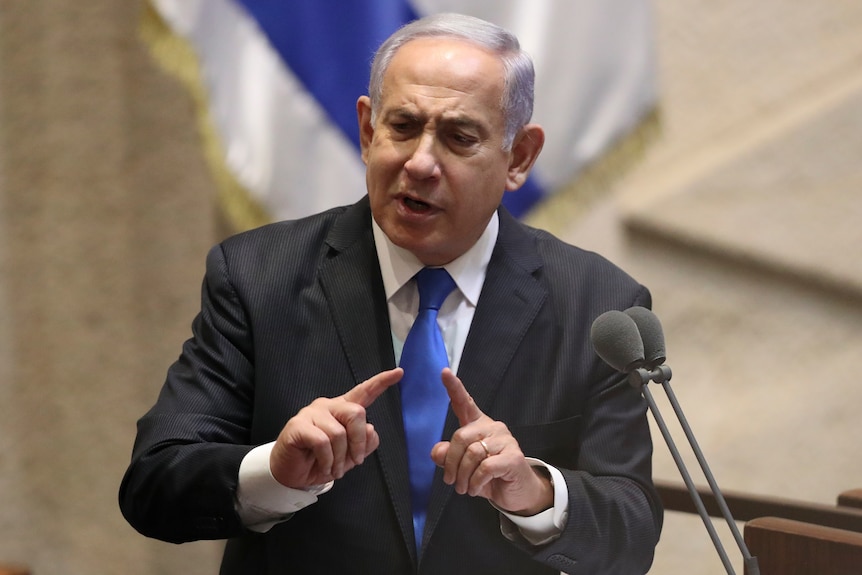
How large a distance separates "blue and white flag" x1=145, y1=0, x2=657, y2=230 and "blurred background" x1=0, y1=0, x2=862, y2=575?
0.23 m

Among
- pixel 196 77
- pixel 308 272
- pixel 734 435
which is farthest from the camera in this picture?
pixel 734 435

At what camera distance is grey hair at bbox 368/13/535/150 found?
70.8 inches

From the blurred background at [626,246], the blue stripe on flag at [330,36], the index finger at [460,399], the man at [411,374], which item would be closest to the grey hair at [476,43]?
the man at [411,374]

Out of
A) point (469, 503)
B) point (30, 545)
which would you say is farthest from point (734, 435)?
point (30, 545)

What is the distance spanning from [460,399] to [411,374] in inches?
10.1

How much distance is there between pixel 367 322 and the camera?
5.94 ft

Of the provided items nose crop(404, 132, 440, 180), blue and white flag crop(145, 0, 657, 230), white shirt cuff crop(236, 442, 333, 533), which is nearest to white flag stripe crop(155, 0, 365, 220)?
blue and white flag crop(145, 0, 657, 230)

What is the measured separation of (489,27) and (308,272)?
50cm

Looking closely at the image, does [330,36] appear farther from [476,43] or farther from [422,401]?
[422,401]

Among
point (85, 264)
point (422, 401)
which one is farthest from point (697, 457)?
point (85, 264)

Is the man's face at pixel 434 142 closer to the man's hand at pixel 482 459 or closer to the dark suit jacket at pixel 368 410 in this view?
the dark suit jacket at pixel 368 410

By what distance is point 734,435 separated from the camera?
3268 mm

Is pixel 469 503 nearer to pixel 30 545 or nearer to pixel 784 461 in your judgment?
pixel 784 461

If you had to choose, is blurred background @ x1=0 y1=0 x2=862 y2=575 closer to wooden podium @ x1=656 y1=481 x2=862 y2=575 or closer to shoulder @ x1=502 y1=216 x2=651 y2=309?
shoulder @ x1=502 y1=216 x2=651 y2=309
